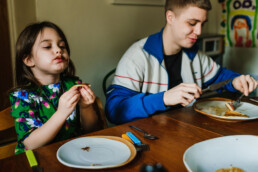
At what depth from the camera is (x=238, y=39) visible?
3.35 m

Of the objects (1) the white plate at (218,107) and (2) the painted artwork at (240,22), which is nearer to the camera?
(1) the white plate at (218,107)

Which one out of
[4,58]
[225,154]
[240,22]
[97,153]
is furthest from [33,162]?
[240,22]

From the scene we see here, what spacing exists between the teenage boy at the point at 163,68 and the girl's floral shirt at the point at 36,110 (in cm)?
24

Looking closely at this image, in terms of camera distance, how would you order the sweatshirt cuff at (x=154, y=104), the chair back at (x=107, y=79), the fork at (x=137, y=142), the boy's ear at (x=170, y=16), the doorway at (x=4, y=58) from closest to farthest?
the fork at (x=137, y=142) < the sweatshirt cuff at (x=154, y=104) < the boy's ear at (x=170, y=16) < the doorway at (x=4, y=58) < the chair back at (x=107, y=79)

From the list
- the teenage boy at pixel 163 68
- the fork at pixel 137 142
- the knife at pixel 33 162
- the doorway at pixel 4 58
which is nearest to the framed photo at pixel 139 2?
the teenage boy at pixel 163 68

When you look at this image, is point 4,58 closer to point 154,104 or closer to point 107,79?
point 107,79

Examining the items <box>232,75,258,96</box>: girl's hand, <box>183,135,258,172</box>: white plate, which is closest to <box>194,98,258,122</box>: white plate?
<box>232,75,258,96</box>: girl's hand

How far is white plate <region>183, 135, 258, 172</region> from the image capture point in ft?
2.46

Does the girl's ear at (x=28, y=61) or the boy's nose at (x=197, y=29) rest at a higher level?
the boy's nose at (x=197, y=29)

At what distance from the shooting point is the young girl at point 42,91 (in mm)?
1189

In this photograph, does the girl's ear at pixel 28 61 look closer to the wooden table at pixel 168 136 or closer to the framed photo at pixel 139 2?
→ the wooden table at pixel 168 136

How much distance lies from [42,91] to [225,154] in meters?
0.96

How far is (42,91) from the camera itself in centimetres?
135

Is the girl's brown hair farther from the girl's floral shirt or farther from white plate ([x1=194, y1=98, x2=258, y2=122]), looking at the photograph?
white plate ([x1=194, y1=98, x2=258, y2=122])
